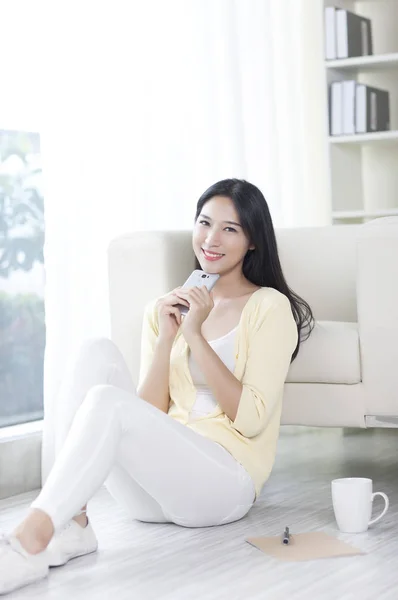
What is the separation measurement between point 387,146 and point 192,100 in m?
1.17

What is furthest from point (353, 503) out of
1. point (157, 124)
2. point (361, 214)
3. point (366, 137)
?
point (366, 137)

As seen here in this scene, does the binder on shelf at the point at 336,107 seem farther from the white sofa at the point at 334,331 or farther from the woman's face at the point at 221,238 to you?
the woman's face at the point at 221,238

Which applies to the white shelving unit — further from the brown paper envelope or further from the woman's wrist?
the brown paper envelope

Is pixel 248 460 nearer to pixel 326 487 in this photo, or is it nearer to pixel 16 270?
pixel 326 487

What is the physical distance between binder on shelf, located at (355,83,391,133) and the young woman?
5.55ft

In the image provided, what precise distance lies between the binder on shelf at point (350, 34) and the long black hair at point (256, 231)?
186 centimetres

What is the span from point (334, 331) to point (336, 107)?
1752 millimetres

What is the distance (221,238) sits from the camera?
2.21 meters

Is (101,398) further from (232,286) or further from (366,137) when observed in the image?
(366,137)

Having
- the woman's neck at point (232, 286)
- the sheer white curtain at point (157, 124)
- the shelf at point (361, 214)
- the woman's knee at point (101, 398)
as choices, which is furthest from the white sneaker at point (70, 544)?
the shelf at point (361, 214)

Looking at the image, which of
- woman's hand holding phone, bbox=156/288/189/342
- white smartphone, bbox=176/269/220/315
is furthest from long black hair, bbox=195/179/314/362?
woman's hand holding phone, bbox=156/288/189/342

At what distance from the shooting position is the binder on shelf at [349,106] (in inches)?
154

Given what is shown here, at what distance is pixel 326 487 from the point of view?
2.60 m

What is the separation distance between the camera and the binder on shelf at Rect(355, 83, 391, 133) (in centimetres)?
390
